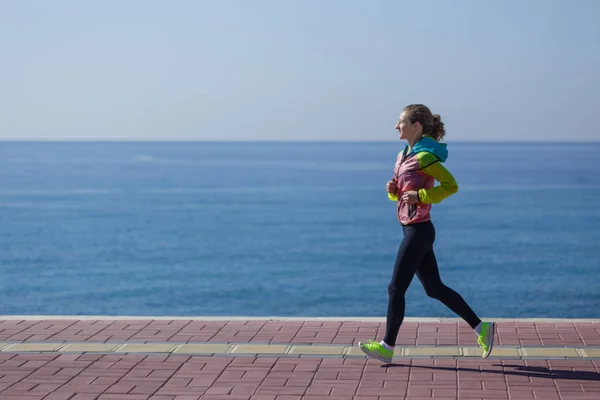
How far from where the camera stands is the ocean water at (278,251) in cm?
2059

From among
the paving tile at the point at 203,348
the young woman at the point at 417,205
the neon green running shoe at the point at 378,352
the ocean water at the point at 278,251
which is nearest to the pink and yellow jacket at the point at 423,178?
the young woman at the point at 417,205

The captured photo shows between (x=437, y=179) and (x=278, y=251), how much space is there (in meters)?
24.8

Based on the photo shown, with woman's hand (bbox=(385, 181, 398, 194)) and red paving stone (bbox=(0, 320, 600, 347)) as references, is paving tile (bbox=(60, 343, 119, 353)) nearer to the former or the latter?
red paving stone (bbox=(0, 320, 600, 347))

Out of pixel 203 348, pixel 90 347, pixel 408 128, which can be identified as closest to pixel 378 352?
pixel 203 348

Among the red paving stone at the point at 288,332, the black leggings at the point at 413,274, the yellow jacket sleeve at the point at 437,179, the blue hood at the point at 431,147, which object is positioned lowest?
the red paving stone at the point at 288,332

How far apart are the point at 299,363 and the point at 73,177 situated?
72870 millimetres

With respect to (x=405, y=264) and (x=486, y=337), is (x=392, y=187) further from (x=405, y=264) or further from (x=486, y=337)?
(x=486, y=337)

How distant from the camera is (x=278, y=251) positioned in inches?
1201

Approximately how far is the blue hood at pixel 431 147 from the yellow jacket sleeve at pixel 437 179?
4 cm

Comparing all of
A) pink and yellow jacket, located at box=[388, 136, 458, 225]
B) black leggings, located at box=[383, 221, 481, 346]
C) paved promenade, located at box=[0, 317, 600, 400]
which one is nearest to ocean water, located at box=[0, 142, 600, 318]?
paved promenade, located at box=[0, 317, 600, 400]

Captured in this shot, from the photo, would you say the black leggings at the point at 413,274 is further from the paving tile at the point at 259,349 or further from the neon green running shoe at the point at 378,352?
the paving tile at the point at 259,349

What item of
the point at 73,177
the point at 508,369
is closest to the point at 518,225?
the point at 508,369

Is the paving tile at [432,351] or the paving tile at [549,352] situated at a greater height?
the paving tile at [432,351]

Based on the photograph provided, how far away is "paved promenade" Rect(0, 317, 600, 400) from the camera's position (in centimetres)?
546
